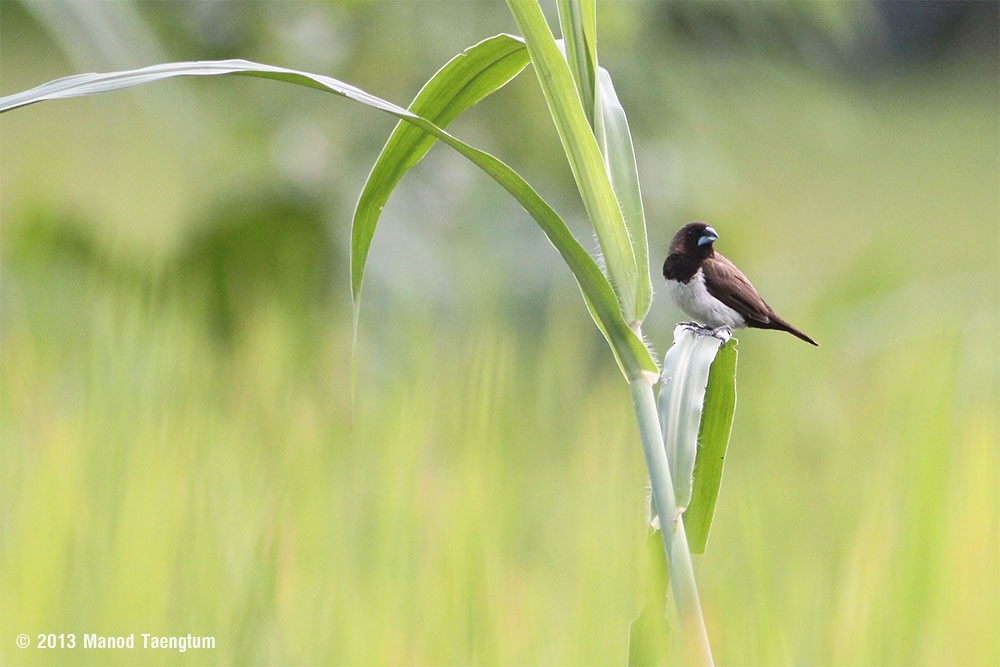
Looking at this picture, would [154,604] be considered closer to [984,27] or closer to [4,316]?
[4,316]

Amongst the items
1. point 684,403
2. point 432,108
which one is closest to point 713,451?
point 684,403

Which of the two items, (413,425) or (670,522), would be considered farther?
(413,425)

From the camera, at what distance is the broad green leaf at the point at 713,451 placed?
29cm

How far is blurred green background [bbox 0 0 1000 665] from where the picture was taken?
1.06ft

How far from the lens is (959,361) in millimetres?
291

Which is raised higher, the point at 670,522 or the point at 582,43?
the point at 582,43

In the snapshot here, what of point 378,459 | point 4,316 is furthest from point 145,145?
point 378,459

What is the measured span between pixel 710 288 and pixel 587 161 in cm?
8

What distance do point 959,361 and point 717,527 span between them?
0.76ft

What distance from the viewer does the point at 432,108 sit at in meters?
0.30

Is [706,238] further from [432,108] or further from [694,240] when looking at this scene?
[432,108]

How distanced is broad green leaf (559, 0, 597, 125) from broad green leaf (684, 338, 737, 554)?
0.25 feet

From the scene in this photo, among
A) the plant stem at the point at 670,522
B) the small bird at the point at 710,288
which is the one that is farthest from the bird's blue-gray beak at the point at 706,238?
the plant stem at the point at 670,522

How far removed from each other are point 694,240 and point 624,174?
2.9 inches
